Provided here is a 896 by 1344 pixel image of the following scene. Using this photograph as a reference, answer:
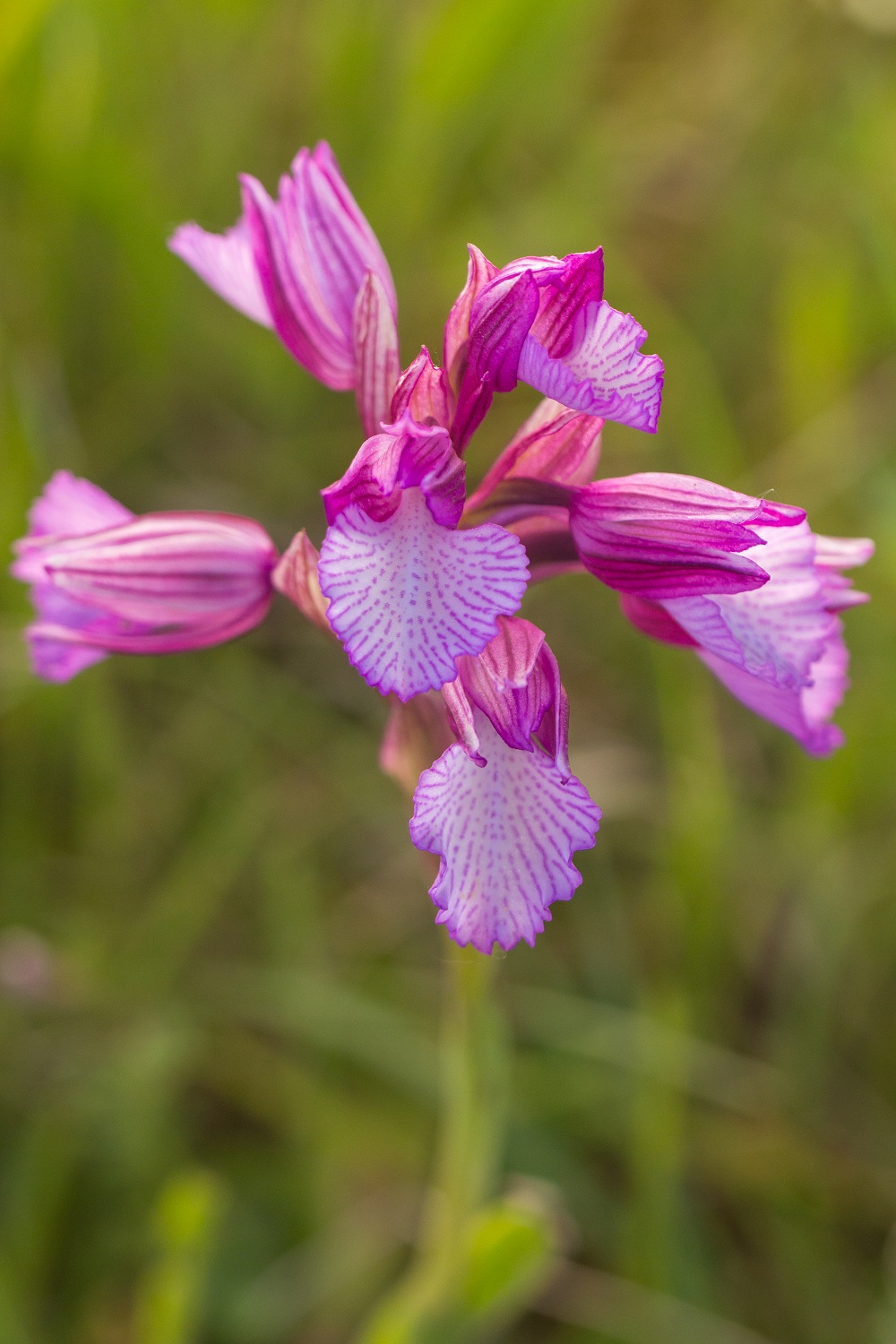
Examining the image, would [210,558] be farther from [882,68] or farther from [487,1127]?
[882,68]

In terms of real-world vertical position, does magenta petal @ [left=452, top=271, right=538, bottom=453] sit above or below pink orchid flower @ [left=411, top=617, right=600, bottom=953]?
above

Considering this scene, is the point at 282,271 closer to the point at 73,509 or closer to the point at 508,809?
the point at 73,509

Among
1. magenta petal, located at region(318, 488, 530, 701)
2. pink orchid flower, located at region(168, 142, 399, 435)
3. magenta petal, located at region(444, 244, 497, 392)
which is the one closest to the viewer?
magenta petal, located at region(318, 488, 530, 701)

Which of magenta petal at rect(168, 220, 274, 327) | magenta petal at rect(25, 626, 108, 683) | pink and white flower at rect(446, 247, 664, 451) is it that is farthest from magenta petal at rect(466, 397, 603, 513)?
magenta petal at rect(25, 626, 108, 683)

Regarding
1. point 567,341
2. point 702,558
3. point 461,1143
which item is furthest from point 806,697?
point 461,1143

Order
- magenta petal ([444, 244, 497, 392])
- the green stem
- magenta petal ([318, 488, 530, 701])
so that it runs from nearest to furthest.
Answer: magenta petal ([318, 488, 530, 701]), magenta petal ([444, 244, 497, 392]), the green stem

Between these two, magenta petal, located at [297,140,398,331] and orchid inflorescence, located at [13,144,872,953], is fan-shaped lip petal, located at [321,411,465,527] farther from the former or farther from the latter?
magenta petal, located at [297,140,398,331]

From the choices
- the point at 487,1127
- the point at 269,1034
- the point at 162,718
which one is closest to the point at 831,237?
the point at 162,718
